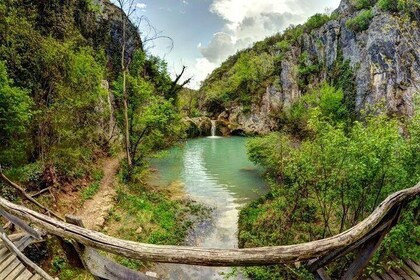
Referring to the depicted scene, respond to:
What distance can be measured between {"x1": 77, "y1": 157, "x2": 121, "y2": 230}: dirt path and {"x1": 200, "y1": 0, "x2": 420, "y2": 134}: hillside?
2407 centimetres

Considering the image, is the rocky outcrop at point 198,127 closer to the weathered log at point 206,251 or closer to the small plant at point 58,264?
the small plant at point 58,264

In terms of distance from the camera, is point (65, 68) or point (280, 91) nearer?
point (65, 68)

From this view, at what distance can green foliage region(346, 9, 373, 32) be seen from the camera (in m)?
33.5

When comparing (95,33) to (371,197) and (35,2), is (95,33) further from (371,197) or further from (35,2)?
(371,197)

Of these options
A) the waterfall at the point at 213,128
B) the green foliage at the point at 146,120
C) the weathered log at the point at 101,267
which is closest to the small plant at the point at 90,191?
the green foliage at the point at 146,120

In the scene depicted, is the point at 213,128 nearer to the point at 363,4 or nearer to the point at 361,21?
the point at 361,21

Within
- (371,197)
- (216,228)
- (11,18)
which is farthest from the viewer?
(216,228)

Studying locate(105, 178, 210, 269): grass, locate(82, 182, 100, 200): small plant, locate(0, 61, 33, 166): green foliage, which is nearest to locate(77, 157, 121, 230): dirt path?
locate(82, 182, 100, 200): small plant

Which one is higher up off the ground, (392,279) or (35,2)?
(35,2)

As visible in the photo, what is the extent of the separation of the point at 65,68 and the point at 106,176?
6796 millimetres

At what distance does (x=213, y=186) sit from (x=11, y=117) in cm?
1239

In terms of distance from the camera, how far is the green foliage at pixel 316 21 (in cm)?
4606

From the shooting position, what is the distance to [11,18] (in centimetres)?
1080

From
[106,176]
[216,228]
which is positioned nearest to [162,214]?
[216,228]
